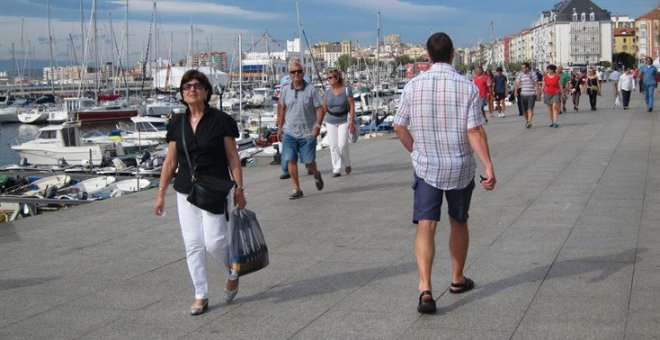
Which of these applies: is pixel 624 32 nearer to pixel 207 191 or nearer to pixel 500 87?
pixel 500 87

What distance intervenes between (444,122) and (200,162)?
68.0 inches

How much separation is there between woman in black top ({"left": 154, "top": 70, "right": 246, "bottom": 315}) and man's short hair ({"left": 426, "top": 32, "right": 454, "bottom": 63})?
4.88 feet

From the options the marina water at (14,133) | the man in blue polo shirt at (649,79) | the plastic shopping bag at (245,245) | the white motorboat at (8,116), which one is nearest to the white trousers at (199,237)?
the plastic shopping bag at (245,245)

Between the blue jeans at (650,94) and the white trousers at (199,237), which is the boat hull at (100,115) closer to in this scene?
the blue jeans at (650,94)

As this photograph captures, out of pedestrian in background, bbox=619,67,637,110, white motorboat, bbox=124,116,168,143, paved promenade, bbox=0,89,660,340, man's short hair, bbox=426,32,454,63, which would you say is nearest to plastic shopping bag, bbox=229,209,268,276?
paved promenade, bbox=0,89,660,340

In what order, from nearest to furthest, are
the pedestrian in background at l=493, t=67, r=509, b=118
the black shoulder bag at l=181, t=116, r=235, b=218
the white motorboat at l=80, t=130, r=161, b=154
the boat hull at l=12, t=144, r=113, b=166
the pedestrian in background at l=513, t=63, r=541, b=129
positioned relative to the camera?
the black shoulder bag at l=181, t=116, r=235, b=218 → the pedestrian in background at l=513, t=63, r=541, b=129 → the pedestrian in background at l=493, t=67, r=509, b=118 → the boat hull at l=12, t=144, r=113, b=166 → the white motorboat at l=80, t=130, r=161, b=154

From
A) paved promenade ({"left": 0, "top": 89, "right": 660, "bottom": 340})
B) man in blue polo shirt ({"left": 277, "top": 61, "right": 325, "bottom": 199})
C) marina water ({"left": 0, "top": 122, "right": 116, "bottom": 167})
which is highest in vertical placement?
man in blue polo shirt ({"left": 277, "top": 61, "right": 325, "bottom": 199})

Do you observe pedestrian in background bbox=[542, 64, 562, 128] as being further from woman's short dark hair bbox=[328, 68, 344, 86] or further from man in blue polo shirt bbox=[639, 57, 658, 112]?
woman's short dark hair bbox=[328, 68, 344, 86]

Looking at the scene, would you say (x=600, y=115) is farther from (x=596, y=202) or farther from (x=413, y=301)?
(x=413, y=301)

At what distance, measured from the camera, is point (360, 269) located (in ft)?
23.7

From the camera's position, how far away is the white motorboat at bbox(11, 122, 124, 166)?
1369 inches

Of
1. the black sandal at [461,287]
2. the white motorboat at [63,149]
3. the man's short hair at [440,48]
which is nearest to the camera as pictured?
the man's short hair at [440,48]

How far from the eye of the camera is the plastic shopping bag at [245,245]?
241 inches

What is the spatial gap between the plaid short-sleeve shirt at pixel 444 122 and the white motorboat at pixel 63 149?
2913 centimetres
